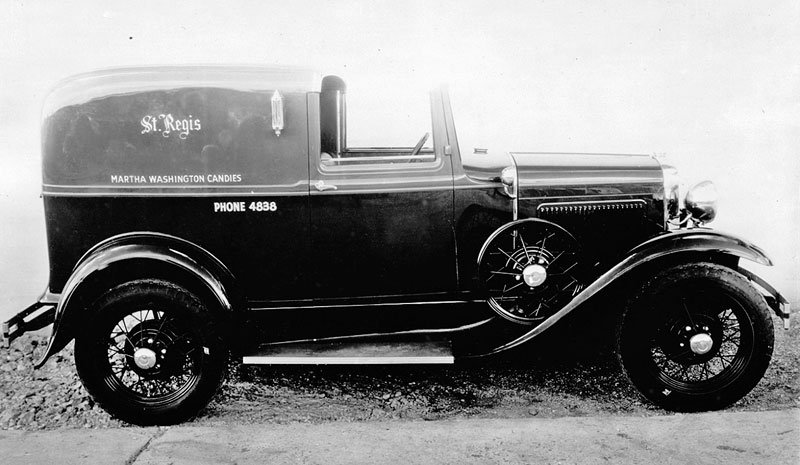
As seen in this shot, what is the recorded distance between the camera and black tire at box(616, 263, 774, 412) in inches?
127

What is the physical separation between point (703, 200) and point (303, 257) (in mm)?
2265

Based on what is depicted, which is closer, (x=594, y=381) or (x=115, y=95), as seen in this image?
(x=115, y=95)

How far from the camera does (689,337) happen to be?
329 cm

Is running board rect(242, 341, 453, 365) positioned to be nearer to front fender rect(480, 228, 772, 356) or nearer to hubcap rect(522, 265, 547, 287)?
front fender rect(480, 228, 772, 356)

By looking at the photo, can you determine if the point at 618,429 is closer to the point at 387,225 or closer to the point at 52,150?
the point at 387,225

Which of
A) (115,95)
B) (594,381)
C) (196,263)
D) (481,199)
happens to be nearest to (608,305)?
(594,381)

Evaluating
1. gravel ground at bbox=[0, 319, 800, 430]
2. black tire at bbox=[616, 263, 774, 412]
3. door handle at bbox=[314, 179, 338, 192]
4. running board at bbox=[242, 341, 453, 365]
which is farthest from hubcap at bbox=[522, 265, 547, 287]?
door handle at bbox=[314, 179, 338, 192]

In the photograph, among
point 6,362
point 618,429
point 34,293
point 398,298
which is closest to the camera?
point 618,429

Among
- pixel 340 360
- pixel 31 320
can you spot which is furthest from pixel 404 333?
pixel 31 320

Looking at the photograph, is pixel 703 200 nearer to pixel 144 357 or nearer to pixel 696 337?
pixel 696 337

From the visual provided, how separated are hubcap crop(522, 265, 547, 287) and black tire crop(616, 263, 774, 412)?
1.52 feet

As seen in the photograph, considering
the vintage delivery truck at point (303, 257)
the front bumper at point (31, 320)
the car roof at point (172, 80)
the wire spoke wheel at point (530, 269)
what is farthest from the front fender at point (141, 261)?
the wire spoke wheel at point (530, 269)

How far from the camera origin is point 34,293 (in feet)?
15.9

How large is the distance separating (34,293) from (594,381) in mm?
4206
